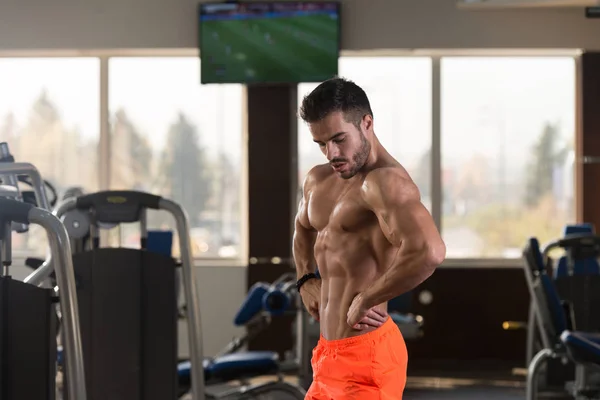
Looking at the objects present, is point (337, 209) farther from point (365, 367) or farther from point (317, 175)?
point (365, 367)

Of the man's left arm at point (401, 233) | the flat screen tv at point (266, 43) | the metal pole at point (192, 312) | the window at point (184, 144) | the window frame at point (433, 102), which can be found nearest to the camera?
the man's left arm at point (401, 233)

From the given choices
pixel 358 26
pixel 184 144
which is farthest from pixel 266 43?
pixel 184 144

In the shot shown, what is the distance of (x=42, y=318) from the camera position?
2.85m

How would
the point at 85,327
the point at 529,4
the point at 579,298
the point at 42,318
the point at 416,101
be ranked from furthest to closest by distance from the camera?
the point at 416,101 → the point at 529,4 → the point at 579,298 → the point at 85,327 → the point at 42,318

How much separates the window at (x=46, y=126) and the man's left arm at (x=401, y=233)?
5304 millimetres

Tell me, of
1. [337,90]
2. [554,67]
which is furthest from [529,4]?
[337,90]

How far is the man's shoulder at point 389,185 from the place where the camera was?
7.95ft

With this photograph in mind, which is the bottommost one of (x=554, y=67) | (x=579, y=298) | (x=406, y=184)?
(x=579, y=298)

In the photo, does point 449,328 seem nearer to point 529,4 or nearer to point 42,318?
point 529,4

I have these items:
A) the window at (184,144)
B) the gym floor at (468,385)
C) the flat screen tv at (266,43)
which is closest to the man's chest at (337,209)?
the gym floor at (468,385)

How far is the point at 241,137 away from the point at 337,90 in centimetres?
500

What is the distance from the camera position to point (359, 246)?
2.58 m

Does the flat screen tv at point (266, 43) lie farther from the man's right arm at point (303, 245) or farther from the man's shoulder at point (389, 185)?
the man's shoulder at point (389, 185)

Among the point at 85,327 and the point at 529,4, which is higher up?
the point at 529,4
